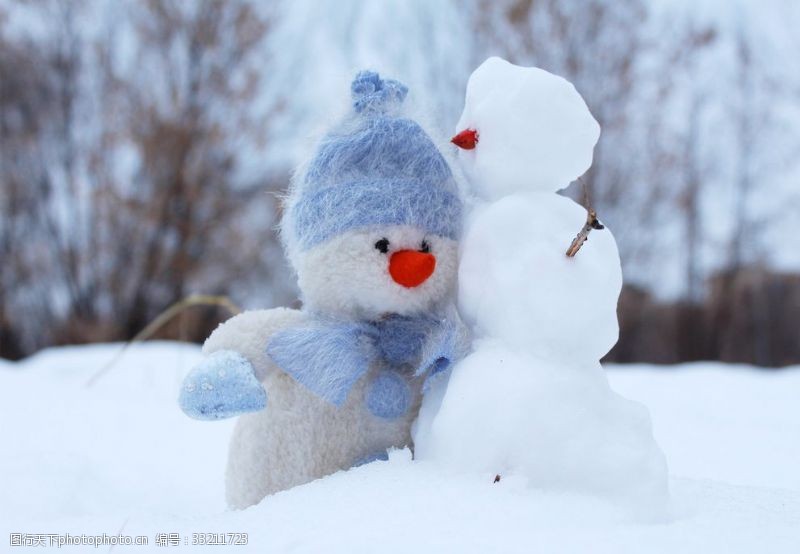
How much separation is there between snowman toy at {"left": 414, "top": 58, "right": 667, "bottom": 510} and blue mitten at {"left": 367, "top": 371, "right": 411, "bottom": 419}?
3cm

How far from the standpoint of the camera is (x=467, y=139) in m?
0.84

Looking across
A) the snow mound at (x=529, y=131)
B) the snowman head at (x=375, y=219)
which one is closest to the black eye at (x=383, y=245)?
the snowman head at (x=375, y=219)

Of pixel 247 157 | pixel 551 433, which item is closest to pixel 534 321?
pixel 551 433

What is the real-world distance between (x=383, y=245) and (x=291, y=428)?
239 mm

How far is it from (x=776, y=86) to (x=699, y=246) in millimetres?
1302

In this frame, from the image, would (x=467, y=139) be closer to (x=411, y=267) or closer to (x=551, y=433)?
(x=411, y=267)

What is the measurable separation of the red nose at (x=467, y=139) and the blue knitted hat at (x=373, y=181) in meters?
0.03

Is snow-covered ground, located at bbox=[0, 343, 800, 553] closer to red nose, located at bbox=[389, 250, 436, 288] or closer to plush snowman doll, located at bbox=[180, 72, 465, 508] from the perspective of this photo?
plush snowman doll, located at bbox=[180, 72, 465, 508]

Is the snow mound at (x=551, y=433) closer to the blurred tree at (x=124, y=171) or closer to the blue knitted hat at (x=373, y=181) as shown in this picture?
the blue knitted hat at (x=373, y=181)

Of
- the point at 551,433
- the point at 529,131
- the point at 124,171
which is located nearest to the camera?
the point at 551,433

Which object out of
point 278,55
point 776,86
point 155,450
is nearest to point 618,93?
point 776,86

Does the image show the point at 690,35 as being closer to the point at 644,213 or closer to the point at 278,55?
the point at 644,213

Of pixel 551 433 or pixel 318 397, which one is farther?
pixel 318 397

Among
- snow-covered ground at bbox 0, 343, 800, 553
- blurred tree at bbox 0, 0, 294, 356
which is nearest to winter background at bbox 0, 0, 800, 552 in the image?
blurred tree at bbox 0, 0, 294, 356
